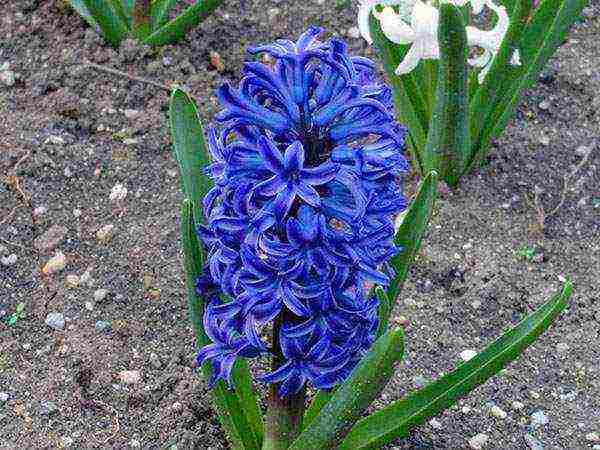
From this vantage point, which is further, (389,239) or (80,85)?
(80,85)

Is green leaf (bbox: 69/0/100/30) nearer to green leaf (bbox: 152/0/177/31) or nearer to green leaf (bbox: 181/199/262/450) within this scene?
green leaf (bbox: 152/0/177/31)

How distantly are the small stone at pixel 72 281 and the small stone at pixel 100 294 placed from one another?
7cm

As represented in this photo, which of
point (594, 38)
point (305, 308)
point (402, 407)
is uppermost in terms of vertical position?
point (305, 308)

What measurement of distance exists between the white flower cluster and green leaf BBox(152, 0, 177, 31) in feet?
2.82

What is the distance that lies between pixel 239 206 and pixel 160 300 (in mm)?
1148

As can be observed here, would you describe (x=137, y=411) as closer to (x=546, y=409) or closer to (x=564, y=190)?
(x=546, y=409)

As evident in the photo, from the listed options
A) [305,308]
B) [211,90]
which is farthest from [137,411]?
[211,90]

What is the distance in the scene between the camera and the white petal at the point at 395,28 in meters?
2.79

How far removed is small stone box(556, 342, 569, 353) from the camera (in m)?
2.89

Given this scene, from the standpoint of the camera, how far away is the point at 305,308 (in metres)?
1.87

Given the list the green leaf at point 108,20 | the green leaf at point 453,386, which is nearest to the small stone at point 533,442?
the green leaf at point 453,386

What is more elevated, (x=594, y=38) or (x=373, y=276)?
(x=373, y=276)

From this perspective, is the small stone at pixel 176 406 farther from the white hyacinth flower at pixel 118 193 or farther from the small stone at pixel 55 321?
the white hyacinth flower at pixel 118 193

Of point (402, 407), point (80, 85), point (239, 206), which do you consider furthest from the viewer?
point (80, 85)
